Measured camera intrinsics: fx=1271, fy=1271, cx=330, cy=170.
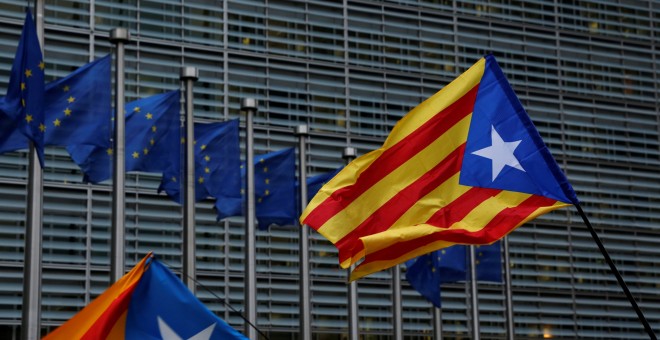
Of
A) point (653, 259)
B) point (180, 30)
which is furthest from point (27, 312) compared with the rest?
point (653, 259)

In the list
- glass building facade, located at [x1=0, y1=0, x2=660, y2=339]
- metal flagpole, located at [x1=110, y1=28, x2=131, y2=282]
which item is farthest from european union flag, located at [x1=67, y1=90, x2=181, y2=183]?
glass building facade, located at [x1=0, y1=0, x2=660, y2=339]

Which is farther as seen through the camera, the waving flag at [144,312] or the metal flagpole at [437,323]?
the metal flagpole at [437,323]

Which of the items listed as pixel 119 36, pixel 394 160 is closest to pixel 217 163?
pixel 119 36

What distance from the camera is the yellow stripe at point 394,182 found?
41.3ft

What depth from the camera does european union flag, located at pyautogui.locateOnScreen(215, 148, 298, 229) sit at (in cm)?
2841

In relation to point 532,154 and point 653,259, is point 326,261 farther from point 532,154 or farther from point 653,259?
point 532,154

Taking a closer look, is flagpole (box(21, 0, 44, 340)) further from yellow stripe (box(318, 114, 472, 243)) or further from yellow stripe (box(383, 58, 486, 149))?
yellow stripe (box(383, 58, 486, 149))

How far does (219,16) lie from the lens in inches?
1592

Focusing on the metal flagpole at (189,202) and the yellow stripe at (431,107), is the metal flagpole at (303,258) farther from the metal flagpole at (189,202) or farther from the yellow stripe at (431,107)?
the yellow stripe at (431,107)

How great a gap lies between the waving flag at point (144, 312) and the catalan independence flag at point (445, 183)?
5.78 ft

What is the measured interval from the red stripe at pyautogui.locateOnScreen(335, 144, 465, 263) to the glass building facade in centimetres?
2420

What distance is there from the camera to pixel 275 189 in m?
28.5

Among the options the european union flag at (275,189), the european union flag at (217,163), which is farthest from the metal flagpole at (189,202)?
the european union flag at (275,189)

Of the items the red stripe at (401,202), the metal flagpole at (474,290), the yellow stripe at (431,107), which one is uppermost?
the metal flagpole at (474,290)
